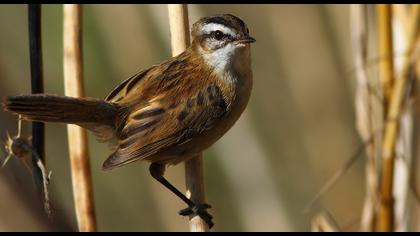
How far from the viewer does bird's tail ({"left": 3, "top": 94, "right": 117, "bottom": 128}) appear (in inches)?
96.8

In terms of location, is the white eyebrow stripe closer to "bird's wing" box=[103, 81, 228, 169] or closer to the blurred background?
"bird's wing" box=[103, 81, 228, 169]

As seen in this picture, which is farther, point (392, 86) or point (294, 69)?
point (294, 69)

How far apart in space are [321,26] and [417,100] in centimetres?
112

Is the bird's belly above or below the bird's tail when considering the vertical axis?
below

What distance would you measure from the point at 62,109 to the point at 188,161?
2.08 feet

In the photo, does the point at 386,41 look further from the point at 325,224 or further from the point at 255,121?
the point at 255,121

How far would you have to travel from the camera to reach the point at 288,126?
4.47 meters

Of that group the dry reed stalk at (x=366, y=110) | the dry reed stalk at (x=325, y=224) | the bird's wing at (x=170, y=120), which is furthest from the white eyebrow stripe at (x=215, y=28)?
the dry reed stalk at (x=325, y=224)

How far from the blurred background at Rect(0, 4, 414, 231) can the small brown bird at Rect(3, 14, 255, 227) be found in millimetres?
931

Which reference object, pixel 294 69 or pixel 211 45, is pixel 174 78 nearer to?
pixel 211 45

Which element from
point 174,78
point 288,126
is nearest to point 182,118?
point 174,78

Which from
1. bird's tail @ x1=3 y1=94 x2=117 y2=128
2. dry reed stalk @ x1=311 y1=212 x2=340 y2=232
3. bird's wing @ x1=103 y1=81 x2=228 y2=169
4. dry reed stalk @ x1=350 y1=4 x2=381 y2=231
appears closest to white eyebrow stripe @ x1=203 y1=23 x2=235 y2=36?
bird's wing @ x1=103 y1=81 x2=228 y2=169

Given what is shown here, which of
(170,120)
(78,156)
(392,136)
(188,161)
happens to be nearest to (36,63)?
(78,156)

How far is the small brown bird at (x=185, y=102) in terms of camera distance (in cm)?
293
